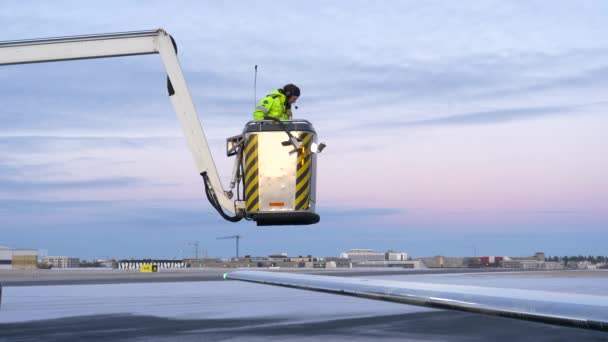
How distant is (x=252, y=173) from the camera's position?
574 inches

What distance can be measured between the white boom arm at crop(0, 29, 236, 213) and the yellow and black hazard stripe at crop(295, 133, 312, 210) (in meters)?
2.67

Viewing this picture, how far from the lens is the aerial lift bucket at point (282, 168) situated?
1422 centimetres

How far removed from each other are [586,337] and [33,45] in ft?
47.1

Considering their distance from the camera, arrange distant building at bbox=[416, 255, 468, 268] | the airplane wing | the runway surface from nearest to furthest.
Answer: the airplane wing < the runway surface < distant building at bbox=[416, 255, 468, 268]

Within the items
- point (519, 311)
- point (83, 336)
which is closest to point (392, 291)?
point (519, 311)

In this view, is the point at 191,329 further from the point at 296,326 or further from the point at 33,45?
the point at 33,45

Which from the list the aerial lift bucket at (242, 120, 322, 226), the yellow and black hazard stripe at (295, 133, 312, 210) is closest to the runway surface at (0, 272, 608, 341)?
the aerial lift bucket at (242, 120, 322, 226)

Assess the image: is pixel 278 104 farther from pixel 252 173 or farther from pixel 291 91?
pixel 252 173

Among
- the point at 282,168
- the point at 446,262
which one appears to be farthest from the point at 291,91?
the point at 446,262

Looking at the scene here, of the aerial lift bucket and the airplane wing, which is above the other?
the aerial lift bucket

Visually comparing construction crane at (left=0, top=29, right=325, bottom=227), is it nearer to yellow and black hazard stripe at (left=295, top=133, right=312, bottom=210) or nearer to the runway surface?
yellow and black hazard stripe at (left=295, top=133, right=312, bottom=210)

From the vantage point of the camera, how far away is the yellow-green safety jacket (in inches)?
603

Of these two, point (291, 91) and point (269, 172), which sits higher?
point (291, 91)

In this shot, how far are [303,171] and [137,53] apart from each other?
258 inches
